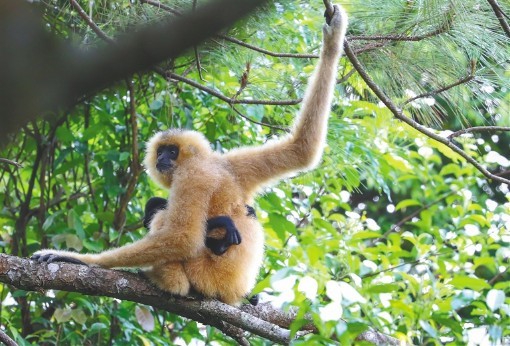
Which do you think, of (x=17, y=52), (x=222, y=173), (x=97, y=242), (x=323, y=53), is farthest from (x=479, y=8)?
(x=17, y=52)

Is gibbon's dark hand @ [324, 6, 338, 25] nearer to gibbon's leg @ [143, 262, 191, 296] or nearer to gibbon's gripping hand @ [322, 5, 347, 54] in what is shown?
gibbon's gripping hand @ [322, 5, 347, 54]

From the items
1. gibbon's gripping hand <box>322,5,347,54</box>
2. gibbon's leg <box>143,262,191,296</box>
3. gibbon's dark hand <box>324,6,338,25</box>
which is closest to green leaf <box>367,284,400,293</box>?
gibbon's leg <box>143,262,191,296</box>

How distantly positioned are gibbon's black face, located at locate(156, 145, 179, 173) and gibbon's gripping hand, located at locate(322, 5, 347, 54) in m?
1.51

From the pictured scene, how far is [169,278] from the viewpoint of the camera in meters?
4.03

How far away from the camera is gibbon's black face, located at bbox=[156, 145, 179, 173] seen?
16.0 feet

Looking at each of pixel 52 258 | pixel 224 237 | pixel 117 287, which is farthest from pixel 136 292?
pixel 224 237

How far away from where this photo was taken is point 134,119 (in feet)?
18.2

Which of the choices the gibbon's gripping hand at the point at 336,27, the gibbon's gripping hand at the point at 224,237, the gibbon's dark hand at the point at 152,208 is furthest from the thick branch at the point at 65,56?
the gibbon's dark hand at the point at 152,208

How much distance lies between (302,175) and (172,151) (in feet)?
5.69

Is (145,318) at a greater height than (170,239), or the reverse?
(170,239)

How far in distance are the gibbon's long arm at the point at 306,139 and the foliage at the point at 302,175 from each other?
30 cm

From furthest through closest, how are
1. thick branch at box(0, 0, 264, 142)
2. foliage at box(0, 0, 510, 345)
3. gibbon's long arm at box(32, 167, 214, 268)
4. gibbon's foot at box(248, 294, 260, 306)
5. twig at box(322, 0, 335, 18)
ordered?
gibbon's foot at box(248, 294, 260, 306) → foliage at box(0, 0, 510, 345) → gibbon's long arm at box(32, 167, 214, 268) → twig at box(322, 0, 335, 18) → thick branch at box(0, 0, 264, 142)

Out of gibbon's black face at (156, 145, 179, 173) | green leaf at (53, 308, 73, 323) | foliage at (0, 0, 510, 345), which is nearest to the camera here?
foliage at (0, 0, 510, 345)

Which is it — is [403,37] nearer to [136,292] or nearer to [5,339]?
[136,292]
